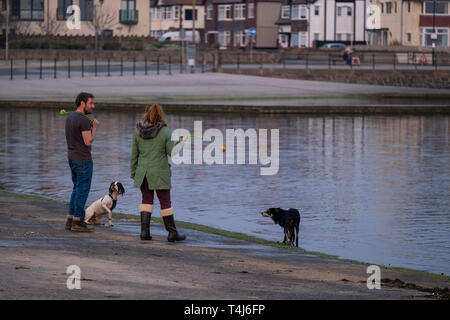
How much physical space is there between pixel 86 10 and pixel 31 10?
19.9 feet

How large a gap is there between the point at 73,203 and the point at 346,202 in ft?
21.5

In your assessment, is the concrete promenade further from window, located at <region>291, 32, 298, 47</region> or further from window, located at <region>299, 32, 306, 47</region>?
window, located at <region>291, 32, 298, 47</region>

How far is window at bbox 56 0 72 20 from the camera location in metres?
93.2

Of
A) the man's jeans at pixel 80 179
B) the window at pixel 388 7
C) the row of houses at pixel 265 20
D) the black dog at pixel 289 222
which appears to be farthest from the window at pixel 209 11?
the man's jeans at pixel 80 179

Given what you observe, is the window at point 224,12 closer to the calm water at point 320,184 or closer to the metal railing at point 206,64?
the metal railing at point 206,64

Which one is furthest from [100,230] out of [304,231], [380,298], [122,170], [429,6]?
[429,6]

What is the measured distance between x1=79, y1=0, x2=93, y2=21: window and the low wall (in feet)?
118

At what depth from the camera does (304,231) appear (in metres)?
14.5

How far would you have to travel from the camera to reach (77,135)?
39.9 feet

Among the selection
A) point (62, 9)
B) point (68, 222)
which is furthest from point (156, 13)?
point (68, 222)

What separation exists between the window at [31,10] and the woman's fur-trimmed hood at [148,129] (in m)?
82.8

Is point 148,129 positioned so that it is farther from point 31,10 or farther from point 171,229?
point 31,10

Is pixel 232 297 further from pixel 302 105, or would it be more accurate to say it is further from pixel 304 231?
pixel 302 105

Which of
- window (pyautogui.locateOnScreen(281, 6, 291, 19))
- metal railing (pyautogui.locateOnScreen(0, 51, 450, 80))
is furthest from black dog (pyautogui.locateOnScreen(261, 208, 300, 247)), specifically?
window (pyautogui.locateOnScreen(281, 6, 291, 19))
